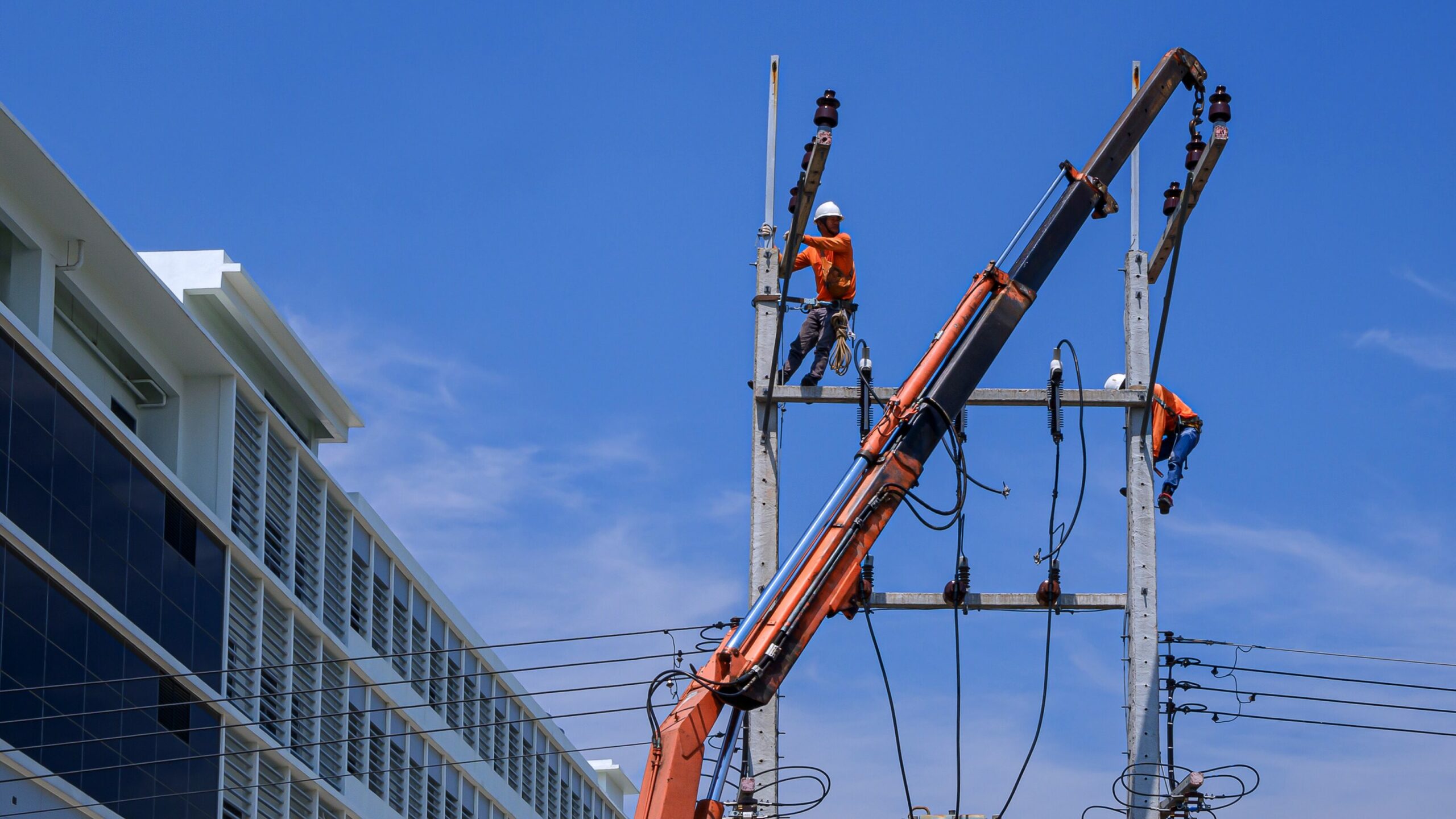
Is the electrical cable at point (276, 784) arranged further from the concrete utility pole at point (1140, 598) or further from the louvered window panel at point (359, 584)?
the concrete utility pole at point (1140, 598)

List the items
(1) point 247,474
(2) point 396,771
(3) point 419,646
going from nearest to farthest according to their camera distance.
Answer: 1. (1) point 247,474
2. (2) point 396,771
3. (3) point 419,646

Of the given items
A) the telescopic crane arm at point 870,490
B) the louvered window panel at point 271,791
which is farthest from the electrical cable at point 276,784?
the telescopic crane arm at point 870,490

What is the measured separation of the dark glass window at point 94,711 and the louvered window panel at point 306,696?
12.7 feet

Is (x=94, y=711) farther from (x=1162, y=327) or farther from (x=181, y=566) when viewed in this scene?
(x=1162, y=327)

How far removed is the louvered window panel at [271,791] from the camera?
32.8 metres

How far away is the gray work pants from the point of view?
18.4 meters

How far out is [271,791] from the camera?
33.3 m

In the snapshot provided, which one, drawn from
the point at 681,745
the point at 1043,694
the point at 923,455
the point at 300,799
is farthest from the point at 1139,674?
the point at 300,799

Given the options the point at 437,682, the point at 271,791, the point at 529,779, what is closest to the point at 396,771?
the point at 437,682

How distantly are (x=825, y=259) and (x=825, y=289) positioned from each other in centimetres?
30

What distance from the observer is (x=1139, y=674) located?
17.1m

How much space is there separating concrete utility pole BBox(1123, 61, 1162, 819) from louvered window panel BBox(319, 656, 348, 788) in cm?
2148

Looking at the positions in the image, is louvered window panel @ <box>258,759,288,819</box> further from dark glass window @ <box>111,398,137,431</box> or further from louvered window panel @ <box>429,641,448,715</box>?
louvered window panel @ <box>429,641,448,715</box>

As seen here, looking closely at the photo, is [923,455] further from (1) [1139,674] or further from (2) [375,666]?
(2) [375,666]
